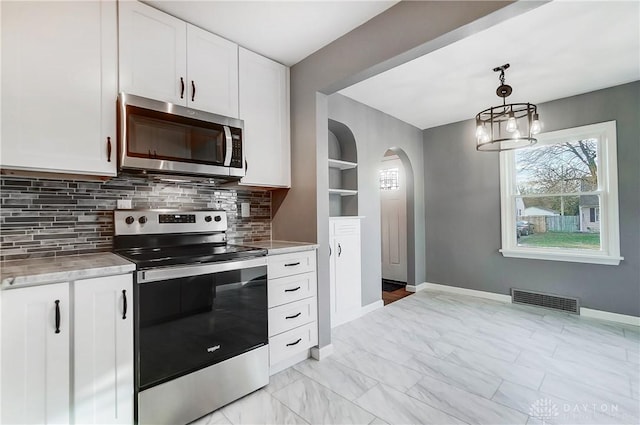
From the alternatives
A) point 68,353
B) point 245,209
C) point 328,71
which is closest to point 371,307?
point 245,209

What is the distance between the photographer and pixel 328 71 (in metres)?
2.35

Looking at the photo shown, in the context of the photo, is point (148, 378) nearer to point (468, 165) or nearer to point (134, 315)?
point (134, 315)

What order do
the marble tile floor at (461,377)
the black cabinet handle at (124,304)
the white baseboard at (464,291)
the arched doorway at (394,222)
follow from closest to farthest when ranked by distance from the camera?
the black cabinet handle at (124,304)
the marble tile floor at (461,377)
the white baseboard at (464,291)
the arched doorway at (394,222)

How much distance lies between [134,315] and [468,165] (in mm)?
4466

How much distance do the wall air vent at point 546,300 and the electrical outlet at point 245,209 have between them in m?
3.67

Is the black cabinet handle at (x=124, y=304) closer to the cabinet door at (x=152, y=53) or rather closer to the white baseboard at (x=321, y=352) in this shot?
the cabinet door at (x=152, y=53)

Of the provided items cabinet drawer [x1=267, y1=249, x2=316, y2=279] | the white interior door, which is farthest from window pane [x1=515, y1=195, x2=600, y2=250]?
cabinet drawer [x1=267, y1=249, x2=316, y2=279]

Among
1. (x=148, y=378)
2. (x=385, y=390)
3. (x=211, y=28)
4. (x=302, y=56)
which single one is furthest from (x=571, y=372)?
(x=211, y=28)

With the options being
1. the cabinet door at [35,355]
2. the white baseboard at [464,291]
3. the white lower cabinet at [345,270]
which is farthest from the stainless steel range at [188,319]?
the white baseboard at [464,291]

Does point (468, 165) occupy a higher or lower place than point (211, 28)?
lower

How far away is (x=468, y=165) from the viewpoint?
439 centimetres

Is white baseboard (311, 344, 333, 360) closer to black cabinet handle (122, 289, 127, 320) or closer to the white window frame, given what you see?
black cabinet handle (122, 289, 127, 320)

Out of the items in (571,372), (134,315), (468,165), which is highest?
(468,165)

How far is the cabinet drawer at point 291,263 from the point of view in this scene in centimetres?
218
